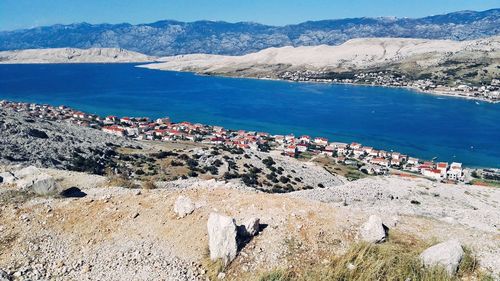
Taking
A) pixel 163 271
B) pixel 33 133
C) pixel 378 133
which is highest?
pixel 163 271

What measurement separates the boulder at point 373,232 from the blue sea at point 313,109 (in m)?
63.6

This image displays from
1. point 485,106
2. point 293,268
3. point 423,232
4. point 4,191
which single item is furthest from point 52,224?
point 485,106

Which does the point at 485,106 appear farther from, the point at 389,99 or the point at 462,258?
the point at 462,258

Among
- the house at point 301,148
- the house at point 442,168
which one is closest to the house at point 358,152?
the house at point 301,148

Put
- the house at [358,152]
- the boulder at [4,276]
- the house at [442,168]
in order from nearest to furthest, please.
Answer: the boulder at [4,276] → the house at [442,168] → the house at [358,152]

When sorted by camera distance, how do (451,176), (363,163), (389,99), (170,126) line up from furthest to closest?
(389,99) → (170,126) → (363,163) → (451,176)

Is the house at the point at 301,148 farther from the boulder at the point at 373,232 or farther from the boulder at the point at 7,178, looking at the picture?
the boulder at the point at 373,232

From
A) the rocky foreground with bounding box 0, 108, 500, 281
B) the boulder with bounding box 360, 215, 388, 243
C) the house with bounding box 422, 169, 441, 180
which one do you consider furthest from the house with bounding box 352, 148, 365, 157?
the boulder with bounding box 360, 215, 388, 243

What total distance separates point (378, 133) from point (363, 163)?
2755cm

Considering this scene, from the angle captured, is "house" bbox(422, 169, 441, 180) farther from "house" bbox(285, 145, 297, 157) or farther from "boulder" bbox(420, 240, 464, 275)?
"boulder" bbox(420, 240, 464, 275)

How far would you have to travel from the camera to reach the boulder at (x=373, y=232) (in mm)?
11465

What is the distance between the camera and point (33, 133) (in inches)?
1559

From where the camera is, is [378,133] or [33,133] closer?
[33,133]

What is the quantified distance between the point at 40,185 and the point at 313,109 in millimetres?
102962
